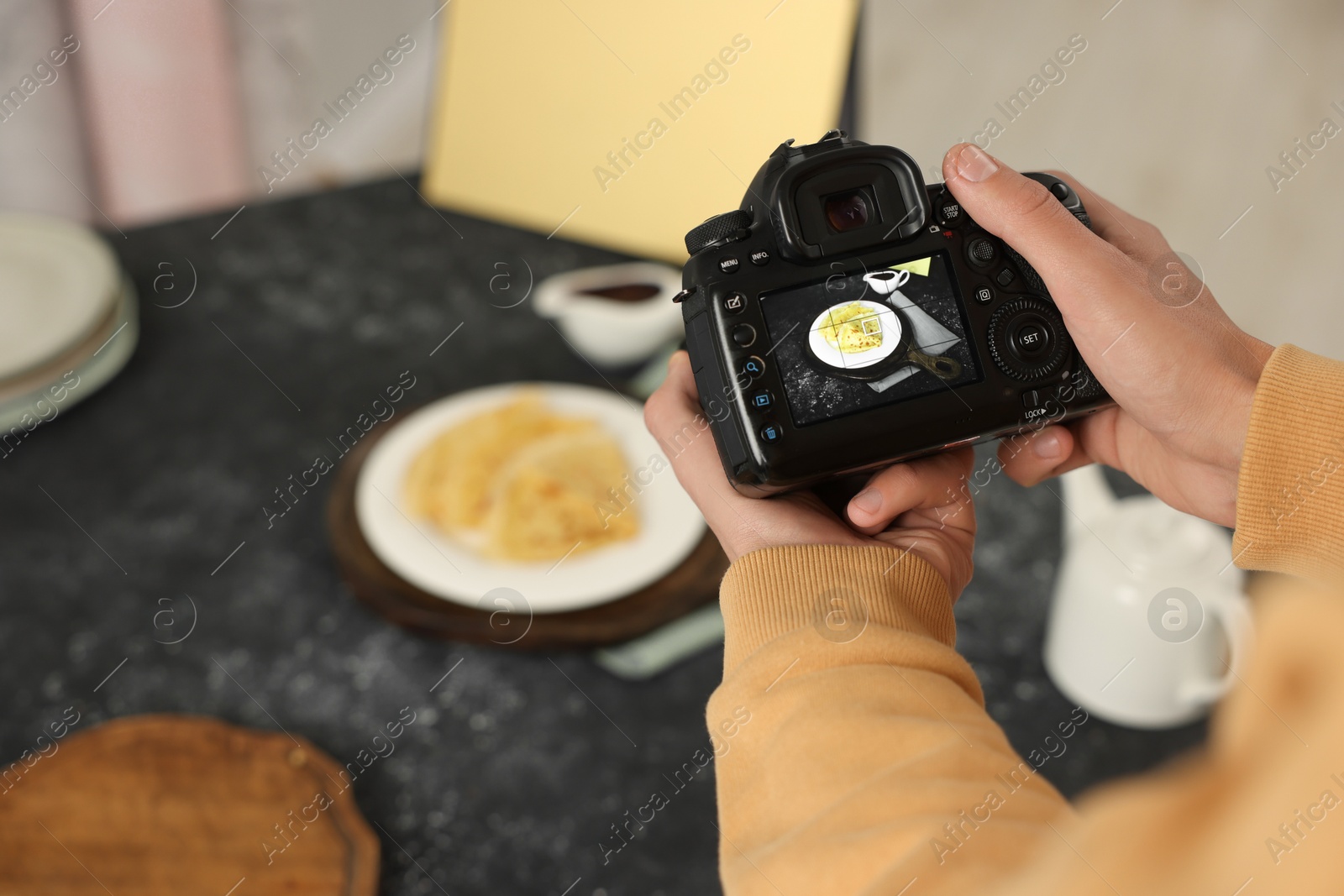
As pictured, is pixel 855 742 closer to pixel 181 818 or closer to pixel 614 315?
pixel 181 818

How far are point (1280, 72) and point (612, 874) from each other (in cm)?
226

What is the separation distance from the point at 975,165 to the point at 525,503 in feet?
1.62

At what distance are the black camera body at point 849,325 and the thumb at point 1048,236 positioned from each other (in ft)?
0.06

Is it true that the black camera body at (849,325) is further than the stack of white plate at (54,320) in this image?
No

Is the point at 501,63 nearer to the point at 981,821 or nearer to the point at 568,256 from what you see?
the point at 568,256

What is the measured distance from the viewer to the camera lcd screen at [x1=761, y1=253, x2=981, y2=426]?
1.74 ft

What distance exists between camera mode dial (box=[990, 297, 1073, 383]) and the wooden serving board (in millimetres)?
350

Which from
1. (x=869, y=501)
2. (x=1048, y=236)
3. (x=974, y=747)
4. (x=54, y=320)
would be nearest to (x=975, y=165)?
(x=1048, y=236)

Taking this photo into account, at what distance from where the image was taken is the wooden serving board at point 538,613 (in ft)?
2.61

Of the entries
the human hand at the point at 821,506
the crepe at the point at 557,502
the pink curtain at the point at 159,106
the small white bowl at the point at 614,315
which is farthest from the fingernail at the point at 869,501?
the pink curtain at the point at 159,106

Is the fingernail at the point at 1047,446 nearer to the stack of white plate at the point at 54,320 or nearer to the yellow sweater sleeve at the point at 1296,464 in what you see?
the yellow sweater sleeve at the point at 1296,464

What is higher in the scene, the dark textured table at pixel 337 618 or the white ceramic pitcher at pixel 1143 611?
the white ceramic pitcher at pixel 1143 611

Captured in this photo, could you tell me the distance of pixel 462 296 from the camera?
119 cm

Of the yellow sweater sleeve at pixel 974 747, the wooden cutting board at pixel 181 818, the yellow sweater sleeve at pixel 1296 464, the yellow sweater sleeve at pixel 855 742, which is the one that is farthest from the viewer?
the wooden cutting board at pixel 181 818
